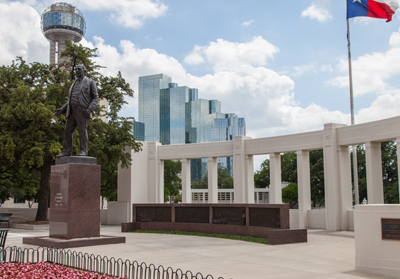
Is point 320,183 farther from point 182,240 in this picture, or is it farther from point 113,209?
point 182,240

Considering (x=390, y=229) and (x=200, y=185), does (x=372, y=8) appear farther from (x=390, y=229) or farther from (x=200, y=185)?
(x=200, y=185)

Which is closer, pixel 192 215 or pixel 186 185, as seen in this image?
pixel 192 215

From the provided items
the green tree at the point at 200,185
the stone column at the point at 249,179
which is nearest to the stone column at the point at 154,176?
the stone column at the point at 249,179

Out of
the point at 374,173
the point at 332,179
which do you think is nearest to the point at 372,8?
the point at 374,173

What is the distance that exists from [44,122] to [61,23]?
264 ft

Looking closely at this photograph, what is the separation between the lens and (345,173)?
22.5 meters

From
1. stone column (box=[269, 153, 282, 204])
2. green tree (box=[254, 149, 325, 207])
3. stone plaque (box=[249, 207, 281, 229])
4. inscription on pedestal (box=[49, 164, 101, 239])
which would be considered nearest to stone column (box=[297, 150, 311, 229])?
stone column (box=[269, 153, 282, 204])

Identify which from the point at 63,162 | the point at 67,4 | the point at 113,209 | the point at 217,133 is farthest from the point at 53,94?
the point at 217,133

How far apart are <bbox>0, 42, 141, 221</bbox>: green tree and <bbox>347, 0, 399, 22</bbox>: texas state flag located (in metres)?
15.1

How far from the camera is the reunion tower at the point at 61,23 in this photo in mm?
95875

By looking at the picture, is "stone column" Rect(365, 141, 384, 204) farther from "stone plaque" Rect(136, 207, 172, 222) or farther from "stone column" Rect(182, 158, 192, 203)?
"stone column" Rect(182, 158, 192, 203)

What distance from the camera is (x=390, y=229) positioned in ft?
32.5

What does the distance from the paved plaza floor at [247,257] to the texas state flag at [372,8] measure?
13.7m

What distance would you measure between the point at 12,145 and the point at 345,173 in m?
17.7
